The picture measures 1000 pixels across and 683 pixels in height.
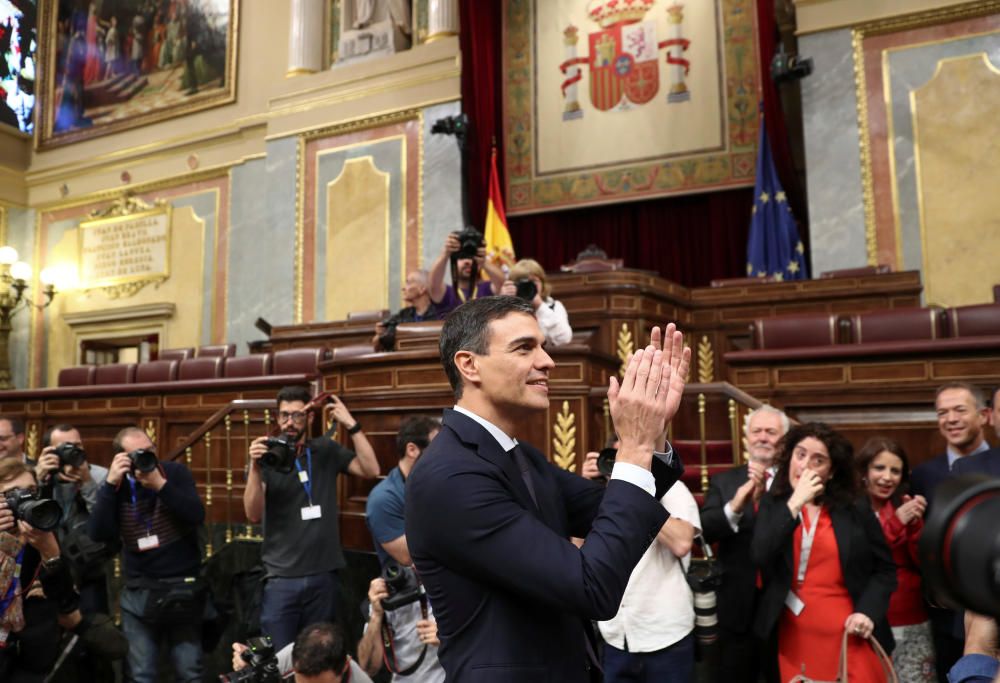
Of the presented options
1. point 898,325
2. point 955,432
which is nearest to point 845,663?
point 955,432

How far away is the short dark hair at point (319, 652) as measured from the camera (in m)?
2.44

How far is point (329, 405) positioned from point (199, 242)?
25.5ft

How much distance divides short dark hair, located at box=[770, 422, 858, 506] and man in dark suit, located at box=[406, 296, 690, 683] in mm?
1496

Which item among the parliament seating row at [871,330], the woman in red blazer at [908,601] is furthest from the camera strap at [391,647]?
the parliament seating row at [871,330]

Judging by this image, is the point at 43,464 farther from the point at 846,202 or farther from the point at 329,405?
the point at 846,202

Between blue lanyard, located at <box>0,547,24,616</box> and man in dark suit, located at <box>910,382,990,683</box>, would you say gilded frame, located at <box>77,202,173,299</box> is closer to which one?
blue lanyard, located at <box>0,547,24,616</box>

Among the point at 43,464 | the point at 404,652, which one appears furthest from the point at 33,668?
the point at 404,652

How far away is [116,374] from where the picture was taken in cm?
789

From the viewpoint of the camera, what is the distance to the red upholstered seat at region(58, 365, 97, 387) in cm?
816

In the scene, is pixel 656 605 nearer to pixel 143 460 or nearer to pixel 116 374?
pixel 143 460

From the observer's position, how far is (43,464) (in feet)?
9.77

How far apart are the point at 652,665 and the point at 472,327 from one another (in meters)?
1.55

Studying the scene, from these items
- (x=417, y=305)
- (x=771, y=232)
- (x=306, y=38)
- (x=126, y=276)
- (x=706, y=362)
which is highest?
(x=306, y=38)

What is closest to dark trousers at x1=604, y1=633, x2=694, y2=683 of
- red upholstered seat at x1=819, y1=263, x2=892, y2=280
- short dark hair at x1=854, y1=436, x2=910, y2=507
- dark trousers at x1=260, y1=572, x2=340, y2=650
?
short dark hair at x1=854, y1=436, x2=910, y2=507
